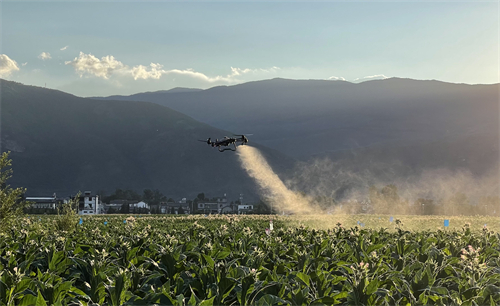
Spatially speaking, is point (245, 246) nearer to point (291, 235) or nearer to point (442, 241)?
point (291, 235)

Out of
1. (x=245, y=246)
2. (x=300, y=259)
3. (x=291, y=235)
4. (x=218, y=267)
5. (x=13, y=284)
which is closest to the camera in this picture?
(x=13, y=284)

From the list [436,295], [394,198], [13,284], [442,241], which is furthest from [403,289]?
[394,198]

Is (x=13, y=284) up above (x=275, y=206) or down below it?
above

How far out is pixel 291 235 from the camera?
19.0 meters

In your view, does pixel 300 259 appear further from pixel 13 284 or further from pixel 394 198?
pixel 394 198

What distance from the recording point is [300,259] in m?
12.4

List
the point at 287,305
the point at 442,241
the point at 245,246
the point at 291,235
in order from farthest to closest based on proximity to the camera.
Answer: the point at 291,235
the point at 442,241
the point at 245,246
the point at 287,305

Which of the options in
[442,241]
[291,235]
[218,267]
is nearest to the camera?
[218,267]

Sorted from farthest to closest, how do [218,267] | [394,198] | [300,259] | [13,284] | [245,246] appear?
1. [394,198]
2. [245,246]
3. [300,259]
4. [218,267]
5. [13,284]

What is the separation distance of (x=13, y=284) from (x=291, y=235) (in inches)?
452

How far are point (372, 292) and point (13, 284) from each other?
6756 mm

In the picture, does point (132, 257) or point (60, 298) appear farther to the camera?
point (132, 257)

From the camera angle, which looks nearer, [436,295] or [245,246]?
[436,295]

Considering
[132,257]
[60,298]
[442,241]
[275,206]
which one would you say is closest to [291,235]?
[442,241]
